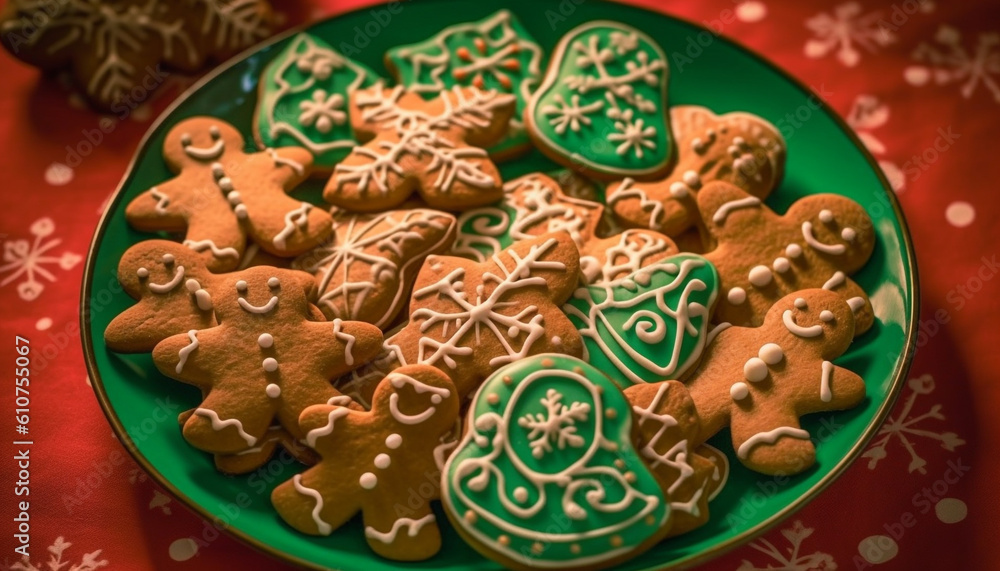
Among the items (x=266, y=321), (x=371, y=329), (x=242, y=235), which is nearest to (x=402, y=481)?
(x=371, y=329)

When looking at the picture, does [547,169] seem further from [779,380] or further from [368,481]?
[368,481]

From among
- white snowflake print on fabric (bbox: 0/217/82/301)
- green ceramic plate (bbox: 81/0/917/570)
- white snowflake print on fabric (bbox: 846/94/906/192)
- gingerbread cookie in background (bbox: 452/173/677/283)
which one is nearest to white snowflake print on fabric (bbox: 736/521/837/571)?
green ceramic plate (bbox: 81/0/917/570)

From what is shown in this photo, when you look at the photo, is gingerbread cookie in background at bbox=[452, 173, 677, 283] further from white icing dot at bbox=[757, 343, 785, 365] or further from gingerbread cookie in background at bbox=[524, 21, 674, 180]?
white icing dot at bbox=[757, 343, 785, 365]

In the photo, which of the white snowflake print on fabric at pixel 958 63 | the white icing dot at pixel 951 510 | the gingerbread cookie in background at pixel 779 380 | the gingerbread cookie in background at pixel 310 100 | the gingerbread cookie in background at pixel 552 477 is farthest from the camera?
the white snowflake print on fabric at pixel 958 63

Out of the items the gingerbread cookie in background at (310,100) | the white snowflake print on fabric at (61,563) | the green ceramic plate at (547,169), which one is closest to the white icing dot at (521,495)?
the green ceramic plate at (547,169)

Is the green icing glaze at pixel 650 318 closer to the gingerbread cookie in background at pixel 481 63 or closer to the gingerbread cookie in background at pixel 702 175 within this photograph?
the gingerbread cookie in background at pixel 702 175

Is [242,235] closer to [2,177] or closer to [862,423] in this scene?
[2,177]
